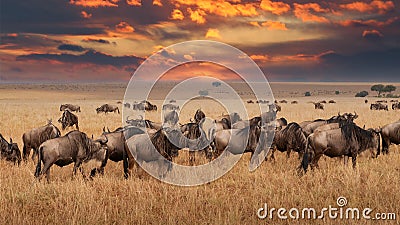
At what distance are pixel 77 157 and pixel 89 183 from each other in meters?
0.81

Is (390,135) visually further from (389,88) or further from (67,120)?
(389,88)

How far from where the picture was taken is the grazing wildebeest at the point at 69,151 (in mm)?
9102

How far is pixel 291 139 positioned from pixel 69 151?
6.80 metres

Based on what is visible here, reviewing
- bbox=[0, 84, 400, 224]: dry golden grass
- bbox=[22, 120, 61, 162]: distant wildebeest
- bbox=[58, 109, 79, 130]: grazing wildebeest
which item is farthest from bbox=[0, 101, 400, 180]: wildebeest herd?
bbox=[58, 109, 79, 130]: grazing wildebeest

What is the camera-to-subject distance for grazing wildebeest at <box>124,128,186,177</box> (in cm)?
998

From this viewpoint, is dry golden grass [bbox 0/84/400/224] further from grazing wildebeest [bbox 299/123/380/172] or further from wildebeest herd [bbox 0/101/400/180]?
wildebeest herd [bbox 0/101/400/180]

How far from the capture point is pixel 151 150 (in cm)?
997

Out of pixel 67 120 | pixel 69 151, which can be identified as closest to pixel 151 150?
pixel 69 151

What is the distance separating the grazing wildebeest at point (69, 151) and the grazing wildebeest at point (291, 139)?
572cm

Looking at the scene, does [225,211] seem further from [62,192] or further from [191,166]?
[191,166]

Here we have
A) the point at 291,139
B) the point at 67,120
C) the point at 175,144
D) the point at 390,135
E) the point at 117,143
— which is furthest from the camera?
the point at 67,120

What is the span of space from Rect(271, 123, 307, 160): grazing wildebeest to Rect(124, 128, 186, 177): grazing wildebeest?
13.0 feet

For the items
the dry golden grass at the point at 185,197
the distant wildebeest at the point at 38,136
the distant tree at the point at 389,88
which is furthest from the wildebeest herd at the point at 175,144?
the distant tree at the point at 389,88

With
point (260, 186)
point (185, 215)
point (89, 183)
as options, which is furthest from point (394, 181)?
point (89, 183)
